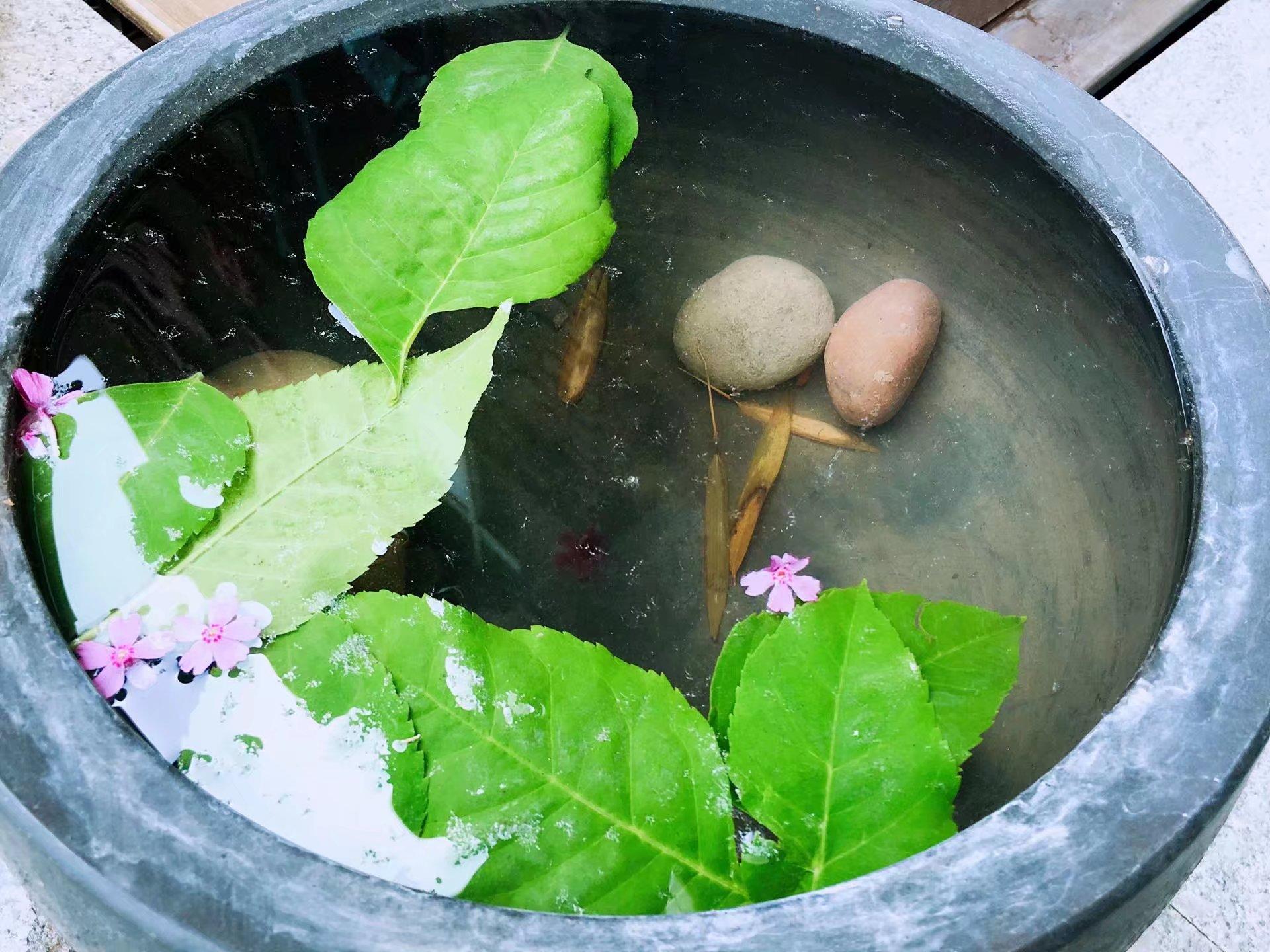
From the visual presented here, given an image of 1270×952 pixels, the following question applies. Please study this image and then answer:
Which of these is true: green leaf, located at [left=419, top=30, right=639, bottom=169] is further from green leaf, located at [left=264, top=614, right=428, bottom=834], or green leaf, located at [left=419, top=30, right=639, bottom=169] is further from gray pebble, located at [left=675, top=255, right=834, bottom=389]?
green leaf, located at [left=264, top=614, right=428, bottom=834]

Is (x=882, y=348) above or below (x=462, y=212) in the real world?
below

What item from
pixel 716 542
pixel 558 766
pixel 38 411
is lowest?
pixel 716 542

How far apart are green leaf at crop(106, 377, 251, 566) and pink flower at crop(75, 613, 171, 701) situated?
46 millimetres

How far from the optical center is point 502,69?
0.79 metres

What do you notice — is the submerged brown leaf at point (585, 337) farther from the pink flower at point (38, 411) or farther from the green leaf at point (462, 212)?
the pink flower at point (38, 411)

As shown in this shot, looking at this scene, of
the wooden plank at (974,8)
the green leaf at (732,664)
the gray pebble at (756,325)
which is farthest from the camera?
the wooden plank at (974,8)

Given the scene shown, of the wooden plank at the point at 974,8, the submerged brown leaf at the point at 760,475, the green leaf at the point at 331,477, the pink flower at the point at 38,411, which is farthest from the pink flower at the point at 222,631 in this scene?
the wooden plank at the point at 974,8

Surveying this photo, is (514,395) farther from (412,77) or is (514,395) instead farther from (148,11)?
(148,11)

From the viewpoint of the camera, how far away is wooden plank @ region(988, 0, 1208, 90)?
1.34 m

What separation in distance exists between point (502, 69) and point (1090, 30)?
894mm

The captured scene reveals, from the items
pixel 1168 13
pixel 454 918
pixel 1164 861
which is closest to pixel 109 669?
pixel 454 918

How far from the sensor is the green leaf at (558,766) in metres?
0.55

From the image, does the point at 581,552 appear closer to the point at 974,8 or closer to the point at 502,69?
the point at 502,69

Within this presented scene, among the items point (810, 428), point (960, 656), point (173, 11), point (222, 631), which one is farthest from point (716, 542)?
point (173, 11)
